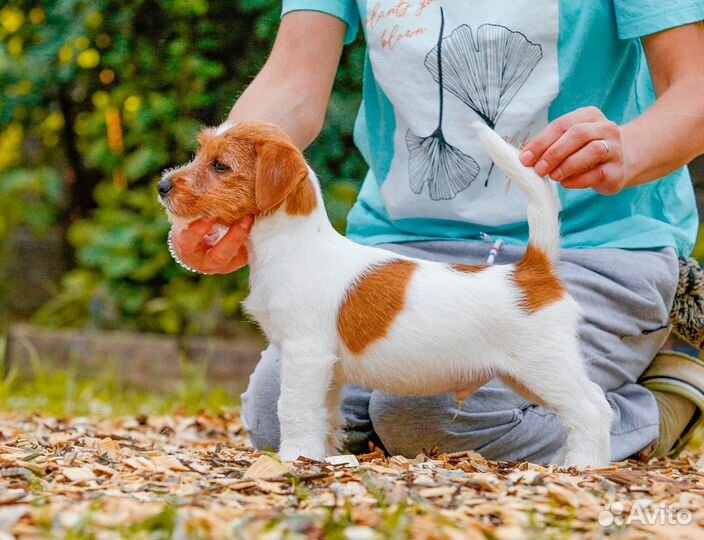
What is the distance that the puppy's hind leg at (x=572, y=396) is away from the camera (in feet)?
7.66

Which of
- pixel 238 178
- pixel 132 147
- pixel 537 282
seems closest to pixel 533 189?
pixel 537 282

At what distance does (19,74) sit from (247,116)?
274 centimetres

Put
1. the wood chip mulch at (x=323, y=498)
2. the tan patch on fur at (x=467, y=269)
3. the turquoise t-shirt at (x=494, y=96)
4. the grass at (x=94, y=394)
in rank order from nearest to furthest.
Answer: the wood chip mulch at (x=323, y=498), the tan patch on fur at (x=467, y=269), the turquoise t-shirt at (x=494, y=96), the grass at (x=94, y=394)

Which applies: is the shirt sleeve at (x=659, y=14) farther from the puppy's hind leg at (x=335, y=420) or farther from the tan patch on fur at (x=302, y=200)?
the puppy's hind leg at (x=335, y=420)

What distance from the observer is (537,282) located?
2.38 m

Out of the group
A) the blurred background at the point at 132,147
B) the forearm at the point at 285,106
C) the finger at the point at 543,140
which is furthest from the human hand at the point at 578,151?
the blurred background at the point at 132,147

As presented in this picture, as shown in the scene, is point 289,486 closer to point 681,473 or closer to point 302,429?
point 302,429

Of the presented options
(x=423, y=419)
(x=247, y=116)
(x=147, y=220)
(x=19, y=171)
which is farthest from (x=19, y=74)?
(x=423, y=419)

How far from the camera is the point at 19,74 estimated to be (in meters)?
5.20

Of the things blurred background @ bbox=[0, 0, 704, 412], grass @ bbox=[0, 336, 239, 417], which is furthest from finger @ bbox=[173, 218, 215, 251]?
blurred background @ bbox=[0, 0, 704, 412]

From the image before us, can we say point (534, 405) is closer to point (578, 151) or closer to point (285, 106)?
point (578, 151)

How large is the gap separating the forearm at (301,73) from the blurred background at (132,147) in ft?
5.05

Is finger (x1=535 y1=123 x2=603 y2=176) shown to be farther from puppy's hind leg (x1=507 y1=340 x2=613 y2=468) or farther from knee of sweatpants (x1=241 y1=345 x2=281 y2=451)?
→ knee of sweatpants (x1=241 y1=345 x2=281 y2=451)

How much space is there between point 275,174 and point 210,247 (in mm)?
372
